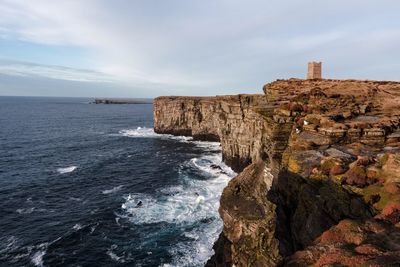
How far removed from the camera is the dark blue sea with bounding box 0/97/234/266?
35.3 metres

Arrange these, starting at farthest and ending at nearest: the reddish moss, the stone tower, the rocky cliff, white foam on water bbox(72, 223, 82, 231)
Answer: the stone tower → white foam on water bbox(72, 223, 82, 231) → the reddish moss → the rocky cliff

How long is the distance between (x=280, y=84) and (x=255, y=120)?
10476 mm

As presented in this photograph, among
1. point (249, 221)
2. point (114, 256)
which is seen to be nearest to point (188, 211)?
point (114, 256)

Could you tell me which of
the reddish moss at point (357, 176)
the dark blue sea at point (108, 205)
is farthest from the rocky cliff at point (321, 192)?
the dark blue sea at point (108, 205)

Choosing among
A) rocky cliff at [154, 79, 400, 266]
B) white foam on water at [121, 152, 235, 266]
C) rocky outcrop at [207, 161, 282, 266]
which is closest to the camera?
rocky cliff at [154, 79, 400, 266]

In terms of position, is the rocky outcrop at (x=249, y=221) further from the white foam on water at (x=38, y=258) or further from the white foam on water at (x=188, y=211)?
the white foam on water at (x=38, y=258)

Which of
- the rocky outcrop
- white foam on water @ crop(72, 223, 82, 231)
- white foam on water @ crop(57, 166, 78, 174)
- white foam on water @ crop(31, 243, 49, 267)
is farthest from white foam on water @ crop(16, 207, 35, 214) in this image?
the rocky outcrop

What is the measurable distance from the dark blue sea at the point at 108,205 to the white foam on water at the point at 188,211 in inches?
4.7

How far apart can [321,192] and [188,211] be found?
30.0 meters

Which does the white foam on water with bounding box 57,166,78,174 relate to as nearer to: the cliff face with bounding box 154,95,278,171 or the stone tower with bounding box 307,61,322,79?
the cliff face with bounding box 154,95,278,171

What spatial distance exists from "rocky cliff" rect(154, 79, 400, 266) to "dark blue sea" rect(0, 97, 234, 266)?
10633 millimetres

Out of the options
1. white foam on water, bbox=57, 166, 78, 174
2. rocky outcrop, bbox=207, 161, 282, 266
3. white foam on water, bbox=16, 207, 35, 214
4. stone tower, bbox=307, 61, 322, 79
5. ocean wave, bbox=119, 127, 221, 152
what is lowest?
white foam on water, bbox=16, 207, 35, 214

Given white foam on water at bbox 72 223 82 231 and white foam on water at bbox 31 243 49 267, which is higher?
white foam on water at bbox 72 223 82 231

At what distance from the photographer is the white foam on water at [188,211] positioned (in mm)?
35469
